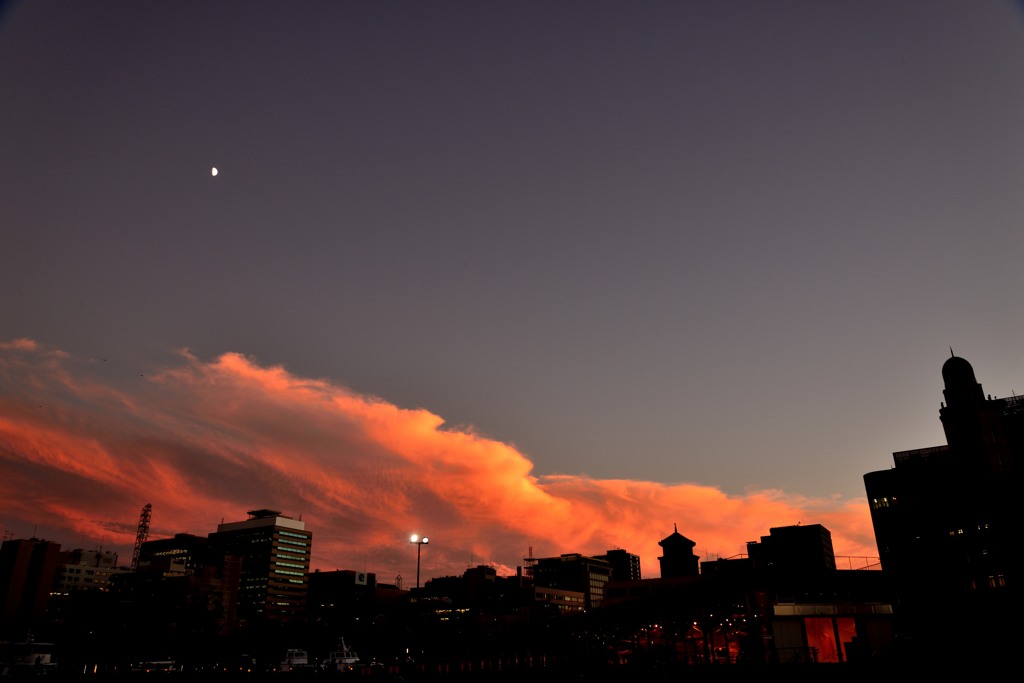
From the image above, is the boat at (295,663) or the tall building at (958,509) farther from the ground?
the tall building at (958,509)

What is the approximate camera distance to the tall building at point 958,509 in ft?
372

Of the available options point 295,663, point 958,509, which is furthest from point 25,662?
point 958,509

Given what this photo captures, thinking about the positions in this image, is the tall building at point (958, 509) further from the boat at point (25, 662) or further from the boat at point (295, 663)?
the boat at point (25, 662)

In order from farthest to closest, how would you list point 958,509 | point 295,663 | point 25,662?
point 958,509 → point 295,663 → point 25,662

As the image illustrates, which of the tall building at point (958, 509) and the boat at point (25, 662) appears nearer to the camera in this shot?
the boat at point (25, 662)

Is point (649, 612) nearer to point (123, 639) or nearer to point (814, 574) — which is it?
point (814, 574)

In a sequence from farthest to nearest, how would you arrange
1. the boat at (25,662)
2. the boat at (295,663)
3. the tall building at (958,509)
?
the tall building at (958,509), the boat at (295,663), the boat at (25,662)

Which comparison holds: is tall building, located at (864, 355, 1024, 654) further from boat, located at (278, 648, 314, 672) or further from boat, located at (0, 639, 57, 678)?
boat, located at (0, 639, 57, 678)

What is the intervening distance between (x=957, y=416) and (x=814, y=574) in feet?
383

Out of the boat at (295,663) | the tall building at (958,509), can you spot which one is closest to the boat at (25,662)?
the boat at (295,663)

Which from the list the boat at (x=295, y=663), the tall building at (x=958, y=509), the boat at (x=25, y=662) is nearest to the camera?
the boat at (x=25, y=662)

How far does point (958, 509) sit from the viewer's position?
408 feet

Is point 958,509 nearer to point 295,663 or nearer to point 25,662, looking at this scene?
point 295,663

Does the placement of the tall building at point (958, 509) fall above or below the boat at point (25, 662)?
above
